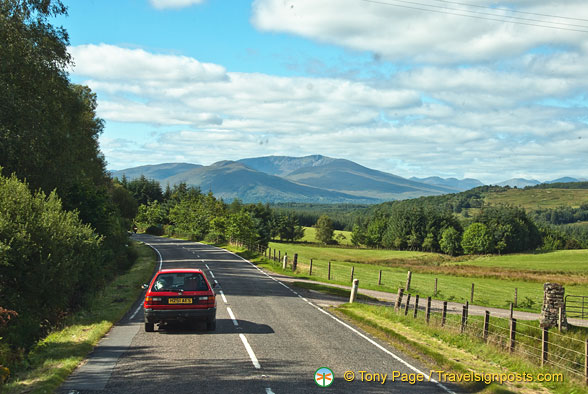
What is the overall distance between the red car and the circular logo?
5.04m

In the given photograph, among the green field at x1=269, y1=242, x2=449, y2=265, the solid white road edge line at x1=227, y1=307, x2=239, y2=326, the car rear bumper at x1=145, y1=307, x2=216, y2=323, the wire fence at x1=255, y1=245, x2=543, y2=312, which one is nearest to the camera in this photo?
the car rear bumper at x1=145, y1=307, x2=216, y2=323

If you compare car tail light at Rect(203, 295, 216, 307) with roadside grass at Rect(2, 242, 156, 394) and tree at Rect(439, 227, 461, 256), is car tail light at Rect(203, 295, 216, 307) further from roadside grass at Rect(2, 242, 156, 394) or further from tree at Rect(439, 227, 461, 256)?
tree at Rect(439, 227, 461, 256)

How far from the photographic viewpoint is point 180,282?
1477 centimetres

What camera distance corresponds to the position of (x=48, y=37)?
93.8 feet

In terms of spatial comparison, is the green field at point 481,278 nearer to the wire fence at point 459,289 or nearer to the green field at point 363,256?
the wire fence at point 459,289

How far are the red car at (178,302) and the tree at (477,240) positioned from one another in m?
124

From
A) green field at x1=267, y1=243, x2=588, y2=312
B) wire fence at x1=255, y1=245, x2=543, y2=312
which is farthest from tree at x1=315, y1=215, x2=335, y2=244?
wire fence at x1=255, y1=245, x2=543, y2=312

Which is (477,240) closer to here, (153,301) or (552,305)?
(552,305)

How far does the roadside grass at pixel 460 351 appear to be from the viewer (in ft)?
32.1

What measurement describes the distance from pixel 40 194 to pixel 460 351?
15.8m

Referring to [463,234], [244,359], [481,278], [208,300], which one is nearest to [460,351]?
[244,359]

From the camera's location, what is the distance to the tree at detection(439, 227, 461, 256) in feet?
432

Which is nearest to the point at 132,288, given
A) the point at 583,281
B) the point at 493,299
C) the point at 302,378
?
the point at 302,378

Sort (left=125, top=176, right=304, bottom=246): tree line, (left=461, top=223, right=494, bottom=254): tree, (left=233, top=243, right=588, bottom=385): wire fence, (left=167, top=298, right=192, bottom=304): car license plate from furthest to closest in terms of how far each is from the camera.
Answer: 1. (left=461, top=223, right=494, bottom=254): tree
2. (left=125, top=176, right=304, bottom=246): tree line
3. (left=167, top=298, right=192, bottom=304): car license plate
4. (left=233, top=243, right=588, bottom=385): wire fence
